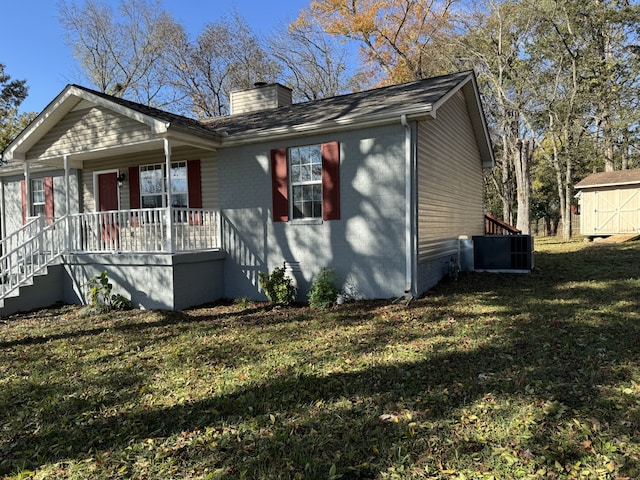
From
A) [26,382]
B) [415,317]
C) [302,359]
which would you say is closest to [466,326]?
[415,317]

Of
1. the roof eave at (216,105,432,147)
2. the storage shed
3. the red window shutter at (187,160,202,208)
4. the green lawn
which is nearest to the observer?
the green lawn

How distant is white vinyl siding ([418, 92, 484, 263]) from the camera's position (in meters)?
8.11

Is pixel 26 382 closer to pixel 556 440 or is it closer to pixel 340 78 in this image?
pixel 556 440

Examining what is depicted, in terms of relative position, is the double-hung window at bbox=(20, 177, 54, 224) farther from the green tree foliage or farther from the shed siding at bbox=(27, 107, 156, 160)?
the green tree foliage

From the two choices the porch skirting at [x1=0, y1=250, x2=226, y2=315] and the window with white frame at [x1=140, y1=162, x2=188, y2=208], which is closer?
the porch skirting at [x1=0, y1=250, x2=226, y2=315]

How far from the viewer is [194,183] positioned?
9.53 metres

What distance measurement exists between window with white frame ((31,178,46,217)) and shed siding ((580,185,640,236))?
2147 cm

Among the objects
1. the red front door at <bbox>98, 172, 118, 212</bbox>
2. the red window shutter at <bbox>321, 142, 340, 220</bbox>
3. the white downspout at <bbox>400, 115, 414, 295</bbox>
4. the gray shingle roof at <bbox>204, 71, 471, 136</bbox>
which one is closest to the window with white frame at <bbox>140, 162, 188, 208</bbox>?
the red front door at <bbox>98, 172, 118, 212</bbox>

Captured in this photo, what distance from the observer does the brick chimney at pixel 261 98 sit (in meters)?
11.8

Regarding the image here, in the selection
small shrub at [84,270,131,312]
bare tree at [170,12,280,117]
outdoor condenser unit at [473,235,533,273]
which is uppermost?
bare tree at [170,12,280,117]

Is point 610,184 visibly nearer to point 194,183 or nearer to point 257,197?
point 257,197

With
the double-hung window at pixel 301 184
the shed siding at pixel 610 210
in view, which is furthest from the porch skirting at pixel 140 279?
the shed siding at pixel 610 210

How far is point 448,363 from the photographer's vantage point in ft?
14.7

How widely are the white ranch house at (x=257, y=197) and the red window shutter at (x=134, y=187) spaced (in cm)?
3
